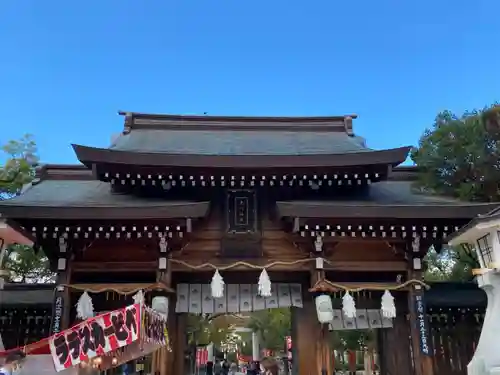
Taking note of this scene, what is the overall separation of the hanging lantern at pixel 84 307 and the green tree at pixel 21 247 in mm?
6750

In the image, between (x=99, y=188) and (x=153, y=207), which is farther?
(x=99, y=188)

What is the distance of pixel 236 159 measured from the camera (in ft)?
33.1

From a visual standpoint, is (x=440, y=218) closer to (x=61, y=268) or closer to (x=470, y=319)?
(x=470, y=319)

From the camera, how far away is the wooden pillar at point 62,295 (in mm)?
9266

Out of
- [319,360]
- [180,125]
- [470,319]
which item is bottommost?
[319,360]

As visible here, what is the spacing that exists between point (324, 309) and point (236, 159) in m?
3.84

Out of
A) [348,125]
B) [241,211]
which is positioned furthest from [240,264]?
[348,125]

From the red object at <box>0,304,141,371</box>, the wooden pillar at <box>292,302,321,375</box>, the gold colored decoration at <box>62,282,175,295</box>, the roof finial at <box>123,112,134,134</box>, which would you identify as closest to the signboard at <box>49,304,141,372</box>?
the red object at <box>0,304,141,371</box>

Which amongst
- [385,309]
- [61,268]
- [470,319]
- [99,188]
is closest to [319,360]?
[385,309]

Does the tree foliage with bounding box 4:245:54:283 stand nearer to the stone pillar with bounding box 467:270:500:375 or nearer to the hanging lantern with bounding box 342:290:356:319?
the hanging lantern with bounding box 342:290:356:319

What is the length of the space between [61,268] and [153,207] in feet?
8.46

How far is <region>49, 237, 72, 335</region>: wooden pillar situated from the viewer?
9266 mm

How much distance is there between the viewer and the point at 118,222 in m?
9.41

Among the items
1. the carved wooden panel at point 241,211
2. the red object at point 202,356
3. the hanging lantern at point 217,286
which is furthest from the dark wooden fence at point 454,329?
the red object at point 202,356
